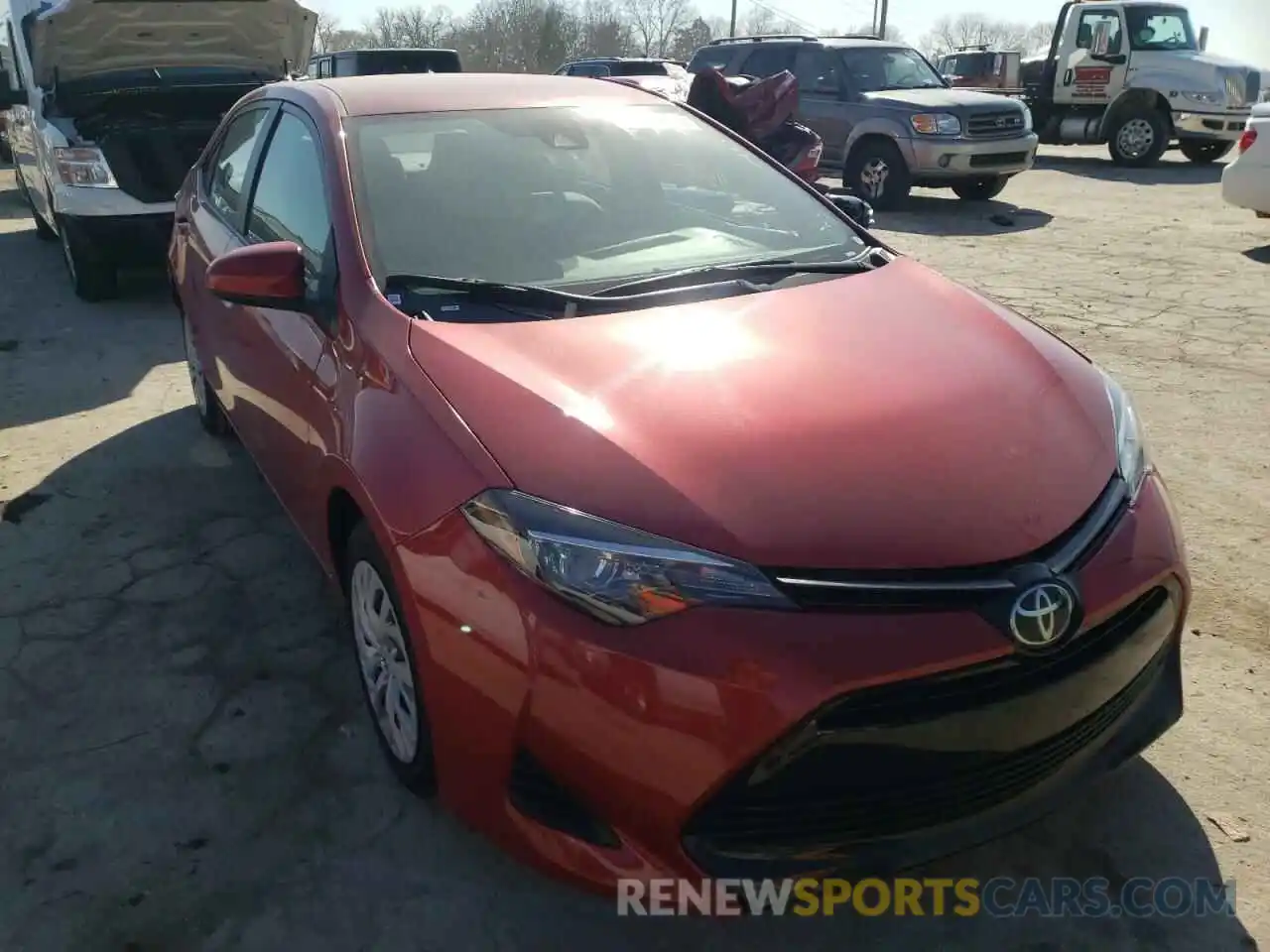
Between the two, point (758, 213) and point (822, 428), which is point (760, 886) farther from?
point (758, 213)

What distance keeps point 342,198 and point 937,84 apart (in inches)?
451

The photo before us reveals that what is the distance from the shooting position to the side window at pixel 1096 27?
49.0 feet

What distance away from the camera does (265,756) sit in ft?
8.82

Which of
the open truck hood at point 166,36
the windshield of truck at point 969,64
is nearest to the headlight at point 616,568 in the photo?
the open truck hood at point 166,36

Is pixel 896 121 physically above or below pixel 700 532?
below

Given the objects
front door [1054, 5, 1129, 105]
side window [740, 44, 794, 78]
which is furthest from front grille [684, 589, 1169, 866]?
front door [1054, 5, 1129, 105]

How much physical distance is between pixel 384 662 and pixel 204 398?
272 cm

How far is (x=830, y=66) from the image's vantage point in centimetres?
1256

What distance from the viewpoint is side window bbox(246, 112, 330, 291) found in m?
2.94

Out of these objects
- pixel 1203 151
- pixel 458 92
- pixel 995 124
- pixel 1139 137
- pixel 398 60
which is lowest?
pixel 1203 151

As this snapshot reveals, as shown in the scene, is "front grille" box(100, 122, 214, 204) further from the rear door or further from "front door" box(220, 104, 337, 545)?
the rear door

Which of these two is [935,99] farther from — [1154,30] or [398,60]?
[398,60]

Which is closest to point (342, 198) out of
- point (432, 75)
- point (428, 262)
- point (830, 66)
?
point (428, 262)

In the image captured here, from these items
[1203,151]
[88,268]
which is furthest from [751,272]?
[1203,151]
